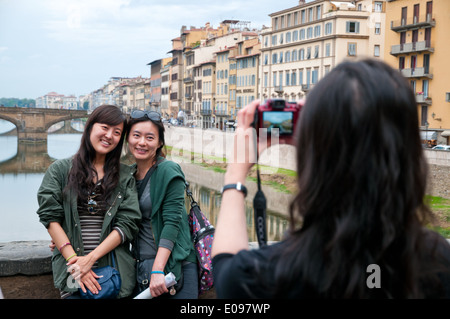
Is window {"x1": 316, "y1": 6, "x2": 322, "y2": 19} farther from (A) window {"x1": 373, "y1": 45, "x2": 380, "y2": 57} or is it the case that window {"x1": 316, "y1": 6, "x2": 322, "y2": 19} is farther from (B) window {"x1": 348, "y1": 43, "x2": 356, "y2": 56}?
(A) window {"x1": 373, "y1": 45, "x2": 380, "y2": 57}

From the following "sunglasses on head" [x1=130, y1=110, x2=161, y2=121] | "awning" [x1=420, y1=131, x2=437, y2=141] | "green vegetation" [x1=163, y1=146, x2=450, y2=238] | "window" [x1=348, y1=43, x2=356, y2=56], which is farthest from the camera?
"window" [x1=348, y1=43, x2=356, y2=56]

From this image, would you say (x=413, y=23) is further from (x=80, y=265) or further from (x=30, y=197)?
(x=80, y=265)

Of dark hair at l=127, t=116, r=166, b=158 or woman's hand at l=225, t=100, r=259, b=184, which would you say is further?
dark hair at l=127, t=116, r=166, b=158

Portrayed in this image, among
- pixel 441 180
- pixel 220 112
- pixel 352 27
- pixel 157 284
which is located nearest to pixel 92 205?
pixel 157 284

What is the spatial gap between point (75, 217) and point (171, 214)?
14.2 inches

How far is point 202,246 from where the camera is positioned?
6.95ft

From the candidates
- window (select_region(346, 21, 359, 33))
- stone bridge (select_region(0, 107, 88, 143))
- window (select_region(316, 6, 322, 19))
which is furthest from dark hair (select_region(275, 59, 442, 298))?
stone bridge (select_region(0, 107, 88, 143))

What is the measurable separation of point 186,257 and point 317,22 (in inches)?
1252

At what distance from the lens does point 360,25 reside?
30875 mm

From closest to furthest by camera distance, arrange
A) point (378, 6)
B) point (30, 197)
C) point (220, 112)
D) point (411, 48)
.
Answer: point (30, 197) < point (411, 48) < point (378, 6) < point (220, 112)

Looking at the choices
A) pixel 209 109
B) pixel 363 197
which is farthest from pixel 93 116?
pixel 209 109

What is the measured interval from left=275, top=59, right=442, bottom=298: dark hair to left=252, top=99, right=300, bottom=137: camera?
205mm

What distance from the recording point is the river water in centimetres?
1433

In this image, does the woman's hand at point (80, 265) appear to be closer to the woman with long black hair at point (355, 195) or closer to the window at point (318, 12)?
the woman with long black hair at point (355, 195)
